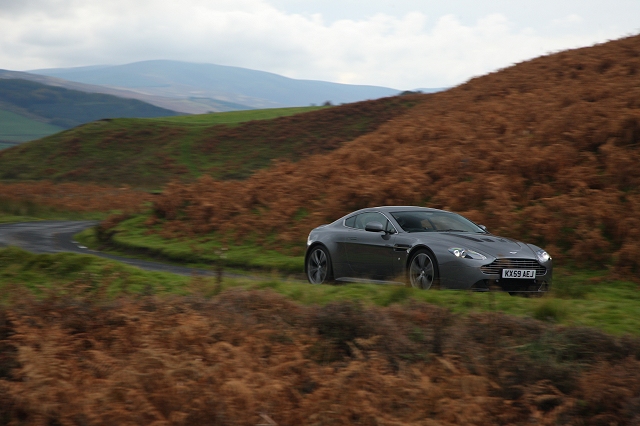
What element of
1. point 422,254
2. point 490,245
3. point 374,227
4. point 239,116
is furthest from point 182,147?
point 490,245

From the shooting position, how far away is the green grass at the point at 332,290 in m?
9.59

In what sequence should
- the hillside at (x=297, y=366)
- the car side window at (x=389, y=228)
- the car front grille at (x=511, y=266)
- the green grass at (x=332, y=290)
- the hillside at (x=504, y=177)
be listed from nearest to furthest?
the hillside at (x=297, y=366)
the green grass at (x=332, y=290)
the car front grille at (x=511, y=266)
the car side window at (x=389, y=228)
the hillside at (x=504, y=177)

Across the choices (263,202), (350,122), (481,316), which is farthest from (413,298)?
(350,122)

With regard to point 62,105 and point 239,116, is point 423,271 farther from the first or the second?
point 62,105

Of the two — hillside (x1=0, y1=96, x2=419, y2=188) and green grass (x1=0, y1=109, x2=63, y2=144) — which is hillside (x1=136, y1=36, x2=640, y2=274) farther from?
green grass (x1=0, y1=109, x2=63, y2=144)

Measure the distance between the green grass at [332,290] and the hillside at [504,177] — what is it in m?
2.57

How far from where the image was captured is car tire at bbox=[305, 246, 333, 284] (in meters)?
13.4

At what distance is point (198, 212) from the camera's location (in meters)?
25.2

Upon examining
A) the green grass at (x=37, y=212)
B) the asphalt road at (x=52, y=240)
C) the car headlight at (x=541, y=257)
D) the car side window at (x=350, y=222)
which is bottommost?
the green grass at (x=37, y=212)

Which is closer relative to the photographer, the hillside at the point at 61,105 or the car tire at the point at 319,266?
the car tire at the point at 319,266

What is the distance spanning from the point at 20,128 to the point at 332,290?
145208 millimetres

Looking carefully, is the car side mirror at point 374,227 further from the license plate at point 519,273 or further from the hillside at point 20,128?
the hillside at point 20,128

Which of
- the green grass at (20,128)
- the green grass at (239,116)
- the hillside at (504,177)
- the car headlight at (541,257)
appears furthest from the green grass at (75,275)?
the green grass at (20,128)

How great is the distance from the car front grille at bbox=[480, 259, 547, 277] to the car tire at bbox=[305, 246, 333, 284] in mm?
Answer: 3250
